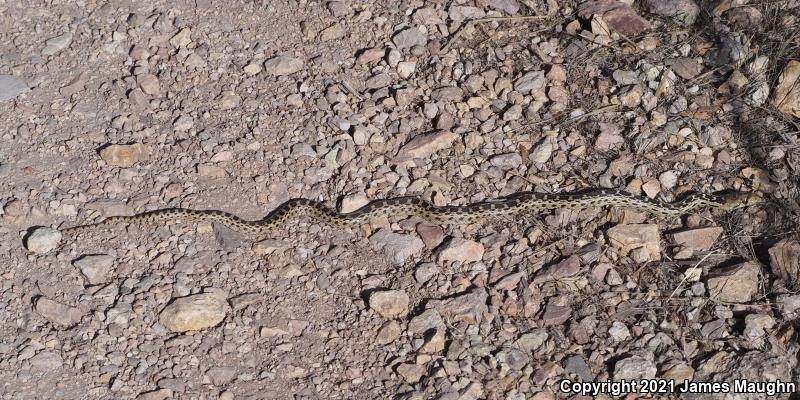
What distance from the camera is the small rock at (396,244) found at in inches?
303

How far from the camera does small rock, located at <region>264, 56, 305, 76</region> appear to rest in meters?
9.31

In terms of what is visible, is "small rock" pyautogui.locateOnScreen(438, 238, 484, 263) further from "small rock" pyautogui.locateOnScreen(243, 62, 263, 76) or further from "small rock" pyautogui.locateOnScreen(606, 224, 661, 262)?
"small rock" pyautogui.locateOnScreen(243, 62, 263, 76)

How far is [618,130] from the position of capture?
8.93 meters

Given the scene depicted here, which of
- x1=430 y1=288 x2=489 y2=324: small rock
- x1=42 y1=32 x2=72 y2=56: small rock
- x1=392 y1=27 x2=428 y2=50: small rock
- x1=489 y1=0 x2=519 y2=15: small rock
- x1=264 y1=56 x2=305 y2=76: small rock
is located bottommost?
x1=430 y1=288 x2=489 y2=324: small rock

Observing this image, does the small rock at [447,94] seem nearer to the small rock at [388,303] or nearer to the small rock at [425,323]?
the small rock at [388,303]

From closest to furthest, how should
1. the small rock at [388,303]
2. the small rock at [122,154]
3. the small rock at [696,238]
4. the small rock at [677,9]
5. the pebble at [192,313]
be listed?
1. the pebble at [192,313]
2. the small rock at [388,303]
3. the small rock at [696,238]
4. the small rock at [122,154]
5. the small rock at [677,9]

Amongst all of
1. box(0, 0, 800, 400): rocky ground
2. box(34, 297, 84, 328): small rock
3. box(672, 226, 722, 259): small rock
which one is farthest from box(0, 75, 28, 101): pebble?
box(672, 226, 722, 259): small rock

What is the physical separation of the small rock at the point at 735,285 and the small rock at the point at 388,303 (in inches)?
99.0

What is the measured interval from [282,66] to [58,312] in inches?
140

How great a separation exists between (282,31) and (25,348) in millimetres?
4480

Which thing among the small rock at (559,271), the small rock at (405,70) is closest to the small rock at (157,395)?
the small rock at (559,271)

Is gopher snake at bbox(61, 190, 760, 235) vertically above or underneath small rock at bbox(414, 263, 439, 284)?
above

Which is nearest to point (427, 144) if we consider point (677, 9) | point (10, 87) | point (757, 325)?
point (757, 325)

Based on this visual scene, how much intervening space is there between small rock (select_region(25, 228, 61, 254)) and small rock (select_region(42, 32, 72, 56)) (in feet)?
8.84
